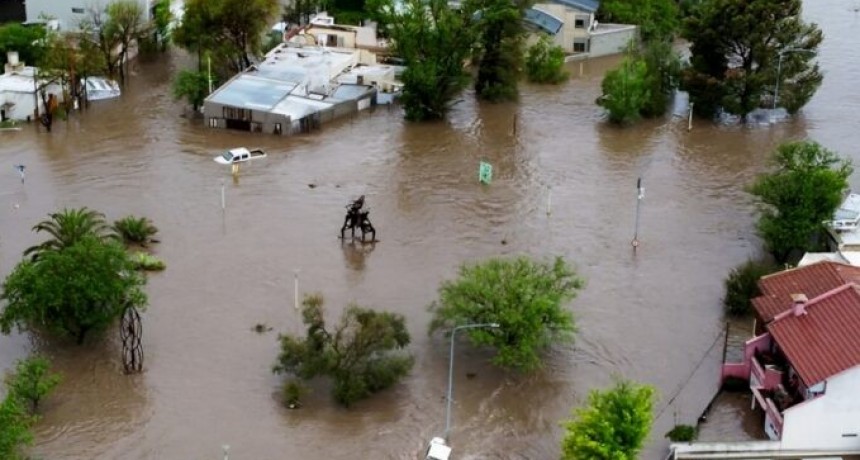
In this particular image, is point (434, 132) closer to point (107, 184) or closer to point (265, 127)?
point (265, 127)

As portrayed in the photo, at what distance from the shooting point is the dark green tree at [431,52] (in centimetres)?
5338

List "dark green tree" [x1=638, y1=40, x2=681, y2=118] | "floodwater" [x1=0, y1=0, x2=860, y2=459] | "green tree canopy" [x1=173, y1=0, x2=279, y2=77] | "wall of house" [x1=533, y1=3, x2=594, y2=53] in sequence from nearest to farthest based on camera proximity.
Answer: "floodwater" [x1=0, y1=0, x2=860, y2=459] < "dark green tree" [x1=638, y1=40, x2=681, y2=118] < "green tree canopy" [x1=173, y1=0, x2=279, y2=77] < "wall of house" [x1=533, y1=3, x2=594, y2=53]

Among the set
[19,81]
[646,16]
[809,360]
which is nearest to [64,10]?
[19,81]

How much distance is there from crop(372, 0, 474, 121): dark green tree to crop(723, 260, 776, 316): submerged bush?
20.1 m

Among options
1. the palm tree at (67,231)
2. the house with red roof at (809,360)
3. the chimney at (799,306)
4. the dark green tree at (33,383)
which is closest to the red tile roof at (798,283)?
the house with red roof at (809,360)

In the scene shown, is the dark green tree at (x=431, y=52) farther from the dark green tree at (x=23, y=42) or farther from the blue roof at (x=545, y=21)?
the dark green tree at (x=23, y=42)

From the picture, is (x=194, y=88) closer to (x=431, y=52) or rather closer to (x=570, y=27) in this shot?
(x=431, y=52)

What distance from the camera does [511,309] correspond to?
31891mm

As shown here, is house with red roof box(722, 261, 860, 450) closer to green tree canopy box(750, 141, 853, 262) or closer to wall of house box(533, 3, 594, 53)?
green tree canopy box(750, 141, 853, 262)

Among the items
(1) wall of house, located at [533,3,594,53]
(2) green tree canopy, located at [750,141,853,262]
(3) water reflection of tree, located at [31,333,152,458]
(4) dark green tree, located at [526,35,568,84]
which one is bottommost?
(3) water reflection of tree, located at [31,333,152,458]

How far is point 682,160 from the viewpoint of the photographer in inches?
1977

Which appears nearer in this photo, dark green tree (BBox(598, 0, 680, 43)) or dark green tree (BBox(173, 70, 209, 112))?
dark green tree (BBox(173, 70, 209, 112))

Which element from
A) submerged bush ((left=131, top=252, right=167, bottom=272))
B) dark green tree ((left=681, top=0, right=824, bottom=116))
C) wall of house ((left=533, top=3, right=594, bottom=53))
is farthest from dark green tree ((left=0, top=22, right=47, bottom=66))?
dark green tree ((left=681, top=0, right=824, bottom=116))

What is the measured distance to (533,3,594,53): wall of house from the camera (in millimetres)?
65062
